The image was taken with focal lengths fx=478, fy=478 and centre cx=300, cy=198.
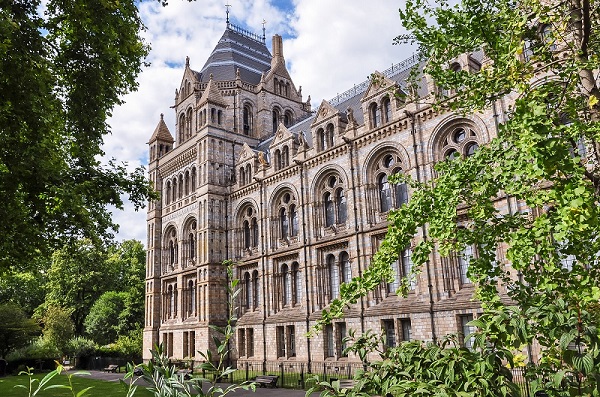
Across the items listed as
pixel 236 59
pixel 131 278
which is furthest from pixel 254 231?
pixel 131 278

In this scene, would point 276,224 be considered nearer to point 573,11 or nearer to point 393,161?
point 393,161

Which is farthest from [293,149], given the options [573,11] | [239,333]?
[573,11]

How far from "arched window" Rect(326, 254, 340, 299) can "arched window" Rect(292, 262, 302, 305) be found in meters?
2.80

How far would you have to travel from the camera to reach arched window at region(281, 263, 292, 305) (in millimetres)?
32312

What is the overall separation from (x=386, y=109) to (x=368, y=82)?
16.1 ft

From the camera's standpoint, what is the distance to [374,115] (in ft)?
93.4

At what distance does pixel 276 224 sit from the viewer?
112ft

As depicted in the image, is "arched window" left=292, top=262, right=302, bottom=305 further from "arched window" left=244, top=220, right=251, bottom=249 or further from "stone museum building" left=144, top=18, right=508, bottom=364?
"arched window" left=244, top=220, right=251, bottom=249

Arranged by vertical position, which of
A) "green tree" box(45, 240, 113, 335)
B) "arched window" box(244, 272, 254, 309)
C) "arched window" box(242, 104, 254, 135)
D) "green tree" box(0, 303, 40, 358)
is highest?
"arched window" box(242, 104, 254, 135)

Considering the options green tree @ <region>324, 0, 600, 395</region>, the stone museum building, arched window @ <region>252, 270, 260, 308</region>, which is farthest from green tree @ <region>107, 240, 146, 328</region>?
green tree @ <region>324, 0, 600, 395</region>

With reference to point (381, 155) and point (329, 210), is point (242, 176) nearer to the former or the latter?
point (329, 210)

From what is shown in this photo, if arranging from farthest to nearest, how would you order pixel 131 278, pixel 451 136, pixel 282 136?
pixel 131 278, pixel 282 136, pixel 451 136

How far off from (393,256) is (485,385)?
8.96ft

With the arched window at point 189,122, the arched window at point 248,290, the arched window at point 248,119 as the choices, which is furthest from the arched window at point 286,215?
the arched window at point 189,122
